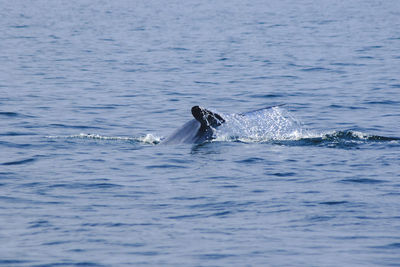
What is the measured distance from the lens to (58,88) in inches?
1081

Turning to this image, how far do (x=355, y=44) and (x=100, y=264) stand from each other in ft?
111

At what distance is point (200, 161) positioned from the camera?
636 inches

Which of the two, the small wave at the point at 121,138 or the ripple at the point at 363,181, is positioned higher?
the small wave at the point at 121,138

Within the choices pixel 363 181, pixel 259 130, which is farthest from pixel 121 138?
pixel 363 181

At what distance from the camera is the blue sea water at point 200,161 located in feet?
36.4

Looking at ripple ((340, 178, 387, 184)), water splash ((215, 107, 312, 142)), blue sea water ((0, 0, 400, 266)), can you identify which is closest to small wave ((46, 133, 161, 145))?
blue sea water ((0, 0, 400, 266))

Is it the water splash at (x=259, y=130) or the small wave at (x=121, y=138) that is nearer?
the water splash at (x=259, y=130)

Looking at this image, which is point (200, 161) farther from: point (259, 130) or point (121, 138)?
point (259, 130)

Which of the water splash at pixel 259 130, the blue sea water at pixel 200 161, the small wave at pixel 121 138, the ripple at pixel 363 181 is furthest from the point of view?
the small wave at pixel 121 138

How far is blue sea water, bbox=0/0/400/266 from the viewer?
36.4 feet

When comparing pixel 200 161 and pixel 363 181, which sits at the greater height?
pixel 200 161

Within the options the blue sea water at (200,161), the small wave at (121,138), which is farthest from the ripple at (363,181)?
the small wave at (121,138)

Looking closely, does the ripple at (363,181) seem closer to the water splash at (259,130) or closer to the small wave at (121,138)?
the water splash at (259,130)

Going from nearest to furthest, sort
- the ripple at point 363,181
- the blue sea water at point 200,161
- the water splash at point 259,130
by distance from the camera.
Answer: the blue sea water at point 200,161, the ripple at point 363,181, the water splash at point 259,130
